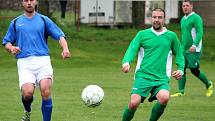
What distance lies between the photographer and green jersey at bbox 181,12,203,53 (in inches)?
644

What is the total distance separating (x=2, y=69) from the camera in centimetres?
2408

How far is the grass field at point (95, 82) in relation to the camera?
13.0m

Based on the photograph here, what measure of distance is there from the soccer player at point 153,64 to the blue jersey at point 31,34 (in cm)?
131

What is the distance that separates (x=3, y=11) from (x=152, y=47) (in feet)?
88.2

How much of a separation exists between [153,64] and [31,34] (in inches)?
73.5

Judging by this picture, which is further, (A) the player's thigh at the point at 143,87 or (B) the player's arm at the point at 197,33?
(B) the player's arm at the point at 197,33

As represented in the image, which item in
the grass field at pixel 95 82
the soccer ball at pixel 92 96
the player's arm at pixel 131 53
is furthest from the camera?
the grass field at pixel 95 82

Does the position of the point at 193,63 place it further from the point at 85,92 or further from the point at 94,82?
the point at 85,92

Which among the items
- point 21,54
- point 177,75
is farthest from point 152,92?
point 21,54

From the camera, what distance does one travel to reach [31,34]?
11070 millimetres

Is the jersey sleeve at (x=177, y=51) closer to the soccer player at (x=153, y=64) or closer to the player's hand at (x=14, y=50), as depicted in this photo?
the soccer player at (x=153, y=64)

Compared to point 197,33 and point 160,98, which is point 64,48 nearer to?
point 160,98

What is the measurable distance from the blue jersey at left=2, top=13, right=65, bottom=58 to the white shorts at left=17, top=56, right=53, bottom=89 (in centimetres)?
8

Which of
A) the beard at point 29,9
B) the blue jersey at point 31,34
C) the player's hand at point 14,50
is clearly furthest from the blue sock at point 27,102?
the beard at point 29,9
